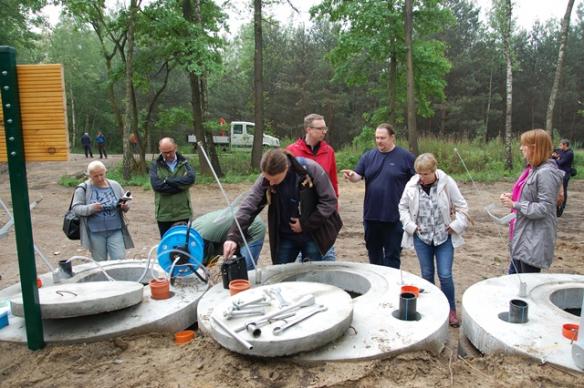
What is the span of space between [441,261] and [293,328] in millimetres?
1811

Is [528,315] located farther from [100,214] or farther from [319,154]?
[100,214]

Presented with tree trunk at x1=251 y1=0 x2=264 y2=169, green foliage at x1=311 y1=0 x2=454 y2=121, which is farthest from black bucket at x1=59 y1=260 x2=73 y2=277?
green foliage at x1=311 y1=0 x2=454 y2=121

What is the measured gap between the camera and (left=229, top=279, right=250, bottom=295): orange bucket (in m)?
3.19

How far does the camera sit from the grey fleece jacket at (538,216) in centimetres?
332

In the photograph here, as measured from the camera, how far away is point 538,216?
10.9 feet

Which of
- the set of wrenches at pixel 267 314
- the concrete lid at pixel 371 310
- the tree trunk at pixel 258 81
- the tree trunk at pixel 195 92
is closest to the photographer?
the set of wrenches at pixel 267 314

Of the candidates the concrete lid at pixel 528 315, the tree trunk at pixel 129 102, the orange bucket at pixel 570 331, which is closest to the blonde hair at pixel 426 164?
the concrete lid at pixel 528 315

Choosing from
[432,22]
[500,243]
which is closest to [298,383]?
[500,243]

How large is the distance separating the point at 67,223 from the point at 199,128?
34.5ft

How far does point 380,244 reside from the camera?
4.51 metres

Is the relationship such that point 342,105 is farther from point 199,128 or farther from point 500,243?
point 500,243

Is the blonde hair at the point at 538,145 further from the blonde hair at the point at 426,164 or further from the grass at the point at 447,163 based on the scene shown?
the grass at the point at 447,163

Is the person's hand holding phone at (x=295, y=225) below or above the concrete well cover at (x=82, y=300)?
above

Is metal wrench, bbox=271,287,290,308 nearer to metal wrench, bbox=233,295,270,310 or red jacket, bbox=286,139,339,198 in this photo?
metal wrench, bbox=233,295,270,310
